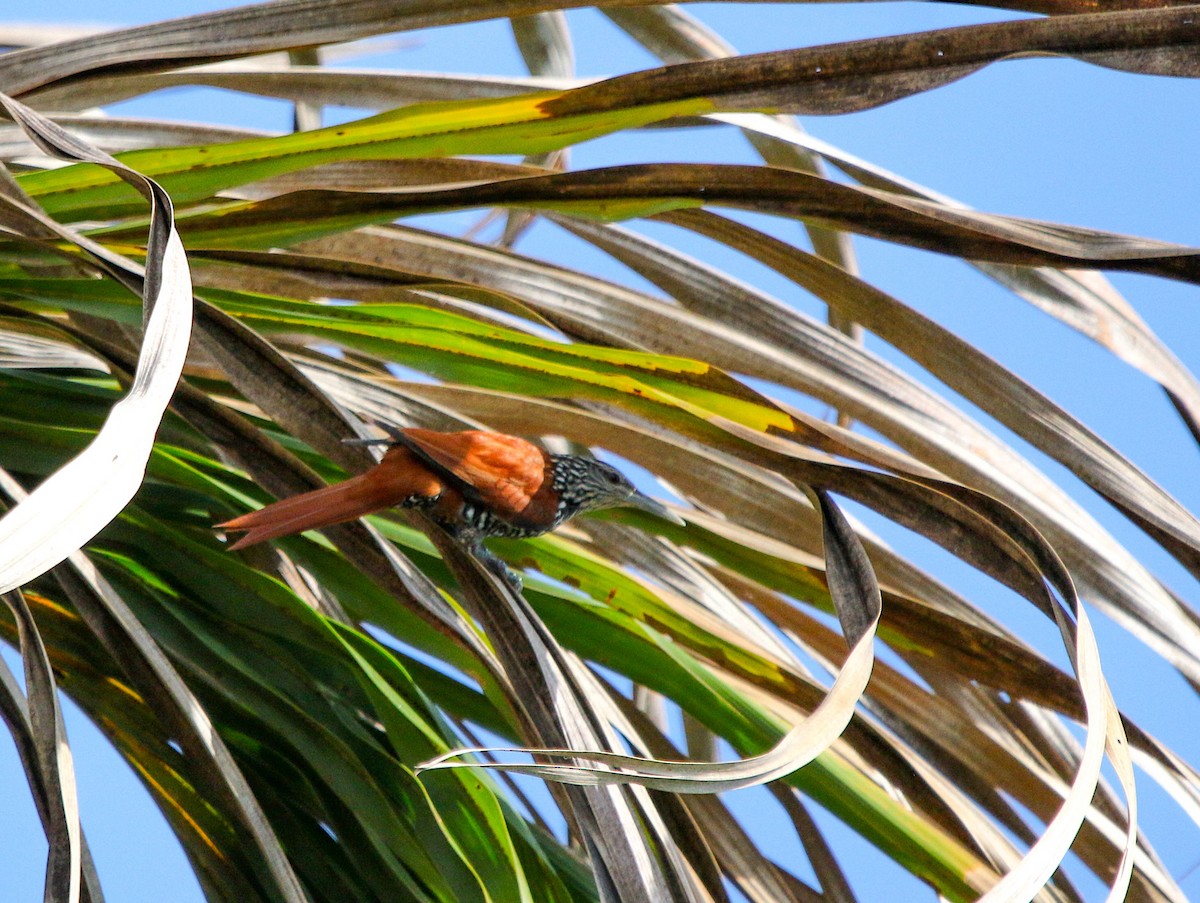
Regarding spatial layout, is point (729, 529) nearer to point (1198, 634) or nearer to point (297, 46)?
point (1198, 634)

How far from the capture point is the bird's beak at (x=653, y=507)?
46.1 inches

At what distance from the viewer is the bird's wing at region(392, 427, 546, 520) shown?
1.15m

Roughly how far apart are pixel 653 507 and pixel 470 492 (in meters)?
0.20

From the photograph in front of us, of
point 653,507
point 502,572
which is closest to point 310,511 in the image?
point 502,572

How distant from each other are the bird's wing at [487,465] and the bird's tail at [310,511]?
132 millimetres

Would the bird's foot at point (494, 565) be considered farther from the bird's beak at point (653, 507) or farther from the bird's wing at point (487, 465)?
the bird's beak at point (653, 507)

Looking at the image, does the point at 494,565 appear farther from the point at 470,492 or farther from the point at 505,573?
the point at 470,492

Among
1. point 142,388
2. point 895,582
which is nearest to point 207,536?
point 142,388

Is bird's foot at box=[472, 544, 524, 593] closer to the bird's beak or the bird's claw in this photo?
the bird's claw

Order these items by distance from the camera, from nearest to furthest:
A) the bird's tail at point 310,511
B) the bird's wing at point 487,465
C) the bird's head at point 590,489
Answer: the bird's tail at point 310,511 → the bird's wing at point 487,465 → the bird's head at point 590,489

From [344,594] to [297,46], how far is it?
480 millimetres

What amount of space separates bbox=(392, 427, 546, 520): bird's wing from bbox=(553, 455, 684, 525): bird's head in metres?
0.04

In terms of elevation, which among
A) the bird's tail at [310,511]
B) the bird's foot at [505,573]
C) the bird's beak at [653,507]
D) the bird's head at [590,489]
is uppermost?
the bird's head at [590,489]

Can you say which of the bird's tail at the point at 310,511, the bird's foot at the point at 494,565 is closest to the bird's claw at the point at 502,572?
the bird's foot at the point at 494,565
